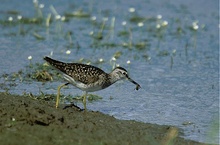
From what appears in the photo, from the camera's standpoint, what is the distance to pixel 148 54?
14.8 m

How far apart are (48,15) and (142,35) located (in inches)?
102

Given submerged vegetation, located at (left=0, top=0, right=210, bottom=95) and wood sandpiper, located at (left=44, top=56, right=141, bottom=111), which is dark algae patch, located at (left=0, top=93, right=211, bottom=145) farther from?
submerged vegetation, located at (left=0, top=0, right=210, bottom=95)

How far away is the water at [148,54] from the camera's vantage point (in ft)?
36.5

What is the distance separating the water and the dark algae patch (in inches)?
21.6

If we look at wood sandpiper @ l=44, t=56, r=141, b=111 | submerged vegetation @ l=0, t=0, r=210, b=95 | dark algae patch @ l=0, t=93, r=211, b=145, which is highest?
submerged vegetation @ l=0, t=0, r=210, b=95

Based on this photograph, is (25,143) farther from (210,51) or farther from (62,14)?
(62,14)

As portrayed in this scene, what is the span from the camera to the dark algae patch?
332 inches

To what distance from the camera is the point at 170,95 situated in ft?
39.5

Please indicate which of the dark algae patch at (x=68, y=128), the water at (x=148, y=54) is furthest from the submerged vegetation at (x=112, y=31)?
the dark algae patch at (x=68, y=128)

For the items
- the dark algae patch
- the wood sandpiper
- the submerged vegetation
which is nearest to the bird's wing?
the wood sandpiper

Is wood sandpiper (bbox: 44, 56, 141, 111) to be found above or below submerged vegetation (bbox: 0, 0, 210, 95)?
below

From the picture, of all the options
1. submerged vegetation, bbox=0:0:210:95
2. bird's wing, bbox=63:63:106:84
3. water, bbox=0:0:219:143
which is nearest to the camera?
bird's wing, bbox=63:63:106:84

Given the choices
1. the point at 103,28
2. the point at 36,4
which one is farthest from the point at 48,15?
the point at 103,28

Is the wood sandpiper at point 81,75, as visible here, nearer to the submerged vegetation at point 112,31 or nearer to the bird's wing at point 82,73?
the bird's wing at point 82,73
